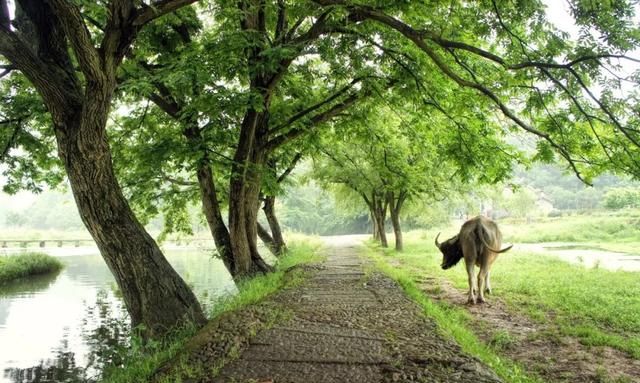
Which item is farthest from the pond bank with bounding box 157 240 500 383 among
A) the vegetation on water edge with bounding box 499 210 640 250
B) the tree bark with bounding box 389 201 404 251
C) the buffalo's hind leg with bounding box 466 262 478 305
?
the vegetation on water edge with bounding box 499 210 640 250

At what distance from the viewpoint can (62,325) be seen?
13.5 meters

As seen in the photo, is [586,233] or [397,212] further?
[586,233]

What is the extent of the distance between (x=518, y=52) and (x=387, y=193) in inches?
725

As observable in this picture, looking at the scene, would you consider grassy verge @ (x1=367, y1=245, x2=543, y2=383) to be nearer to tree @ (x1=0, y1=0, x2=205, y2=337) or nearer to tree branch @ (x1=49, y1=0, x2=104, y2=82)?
tree @ (x1=0, y1=0, x2=205, y2=337)

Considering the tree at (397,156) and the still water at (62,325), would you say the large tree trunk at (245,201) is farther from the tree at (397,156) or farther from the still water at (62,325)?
the tree at (397,156)

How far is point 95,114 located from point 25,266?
2438 cm

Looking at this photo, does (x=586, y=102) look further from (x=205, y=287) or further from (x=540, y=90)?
(x=205, y=287)

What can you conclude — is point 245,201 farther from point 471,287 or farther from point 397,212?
point 397,212

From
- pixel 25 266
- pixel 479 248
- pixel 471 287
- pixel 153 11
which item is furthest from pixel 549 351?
pixel 25 266

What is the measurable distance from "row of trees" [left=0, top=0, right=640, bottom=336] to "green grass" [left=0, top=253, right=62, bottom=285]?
14504 millimetres

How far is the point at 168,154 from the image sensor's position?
378 inches

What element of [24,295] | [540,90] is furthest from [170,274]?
[24,295]

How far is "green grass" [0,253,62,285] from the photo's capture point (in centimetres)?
2425

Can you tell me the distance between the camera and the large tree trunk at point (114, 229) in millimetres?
6355
